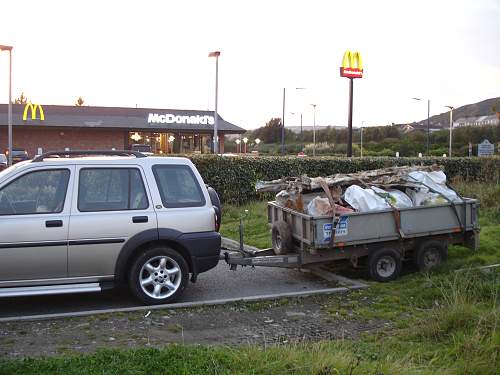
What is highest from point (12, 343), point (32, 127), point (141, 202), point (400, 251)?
point (32, 127)

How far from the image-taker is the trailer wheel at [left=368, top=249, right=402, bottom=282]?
8.19 m

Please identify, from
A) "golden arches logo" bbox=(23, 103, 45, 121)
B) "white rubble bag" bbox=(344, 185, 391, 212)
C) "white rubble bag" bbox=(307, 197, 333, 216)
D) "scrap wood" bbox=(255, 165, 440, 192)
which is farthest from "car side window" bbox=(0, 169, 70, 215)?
"golden arches logo" bbox=(23, 103, 45, 121)

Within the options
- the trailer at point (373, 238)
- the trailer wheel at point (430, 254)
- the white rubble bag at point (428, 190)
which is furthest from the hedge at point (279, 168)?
the trailer wheel at point (430, 254)

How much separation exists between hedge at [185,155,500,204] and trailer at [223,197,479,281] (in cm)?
730

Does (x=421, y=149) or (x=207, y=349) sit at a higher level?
(x=421, y=149)

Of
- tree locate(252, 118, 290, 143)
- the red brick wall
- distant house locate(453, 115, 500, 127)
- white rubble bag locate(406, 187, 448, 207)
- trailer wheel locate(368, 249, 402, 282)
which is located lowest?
trailer wheel locate(368, 249, 402, 282)

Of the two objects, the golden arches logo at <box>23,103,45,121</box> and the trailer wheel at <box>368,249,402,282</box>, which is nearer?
the trailer wheel at <box>368,249,402,282</box>

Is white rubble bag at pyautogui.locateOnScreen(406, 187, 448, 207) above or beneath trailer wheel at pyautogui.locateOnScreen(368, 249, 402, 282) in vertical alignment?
above

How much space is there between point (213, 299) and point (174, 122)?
4290 centimetres

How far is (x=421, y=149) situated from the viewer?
7119 centimetres

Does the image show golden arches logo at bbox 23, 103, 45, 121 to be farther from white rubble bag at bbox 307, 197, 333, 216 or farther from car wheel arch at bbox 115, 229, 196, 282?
car wheel arch at bbox 115, 229, 196, 282

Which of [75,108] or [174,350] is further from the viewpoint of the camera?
[75,108]

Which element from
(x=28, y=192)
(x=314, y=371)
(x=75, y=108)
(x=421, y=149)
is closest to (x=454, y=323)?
(x=314, y=371)

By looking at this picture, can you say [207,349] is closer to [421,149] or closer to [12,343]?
[12,343]
